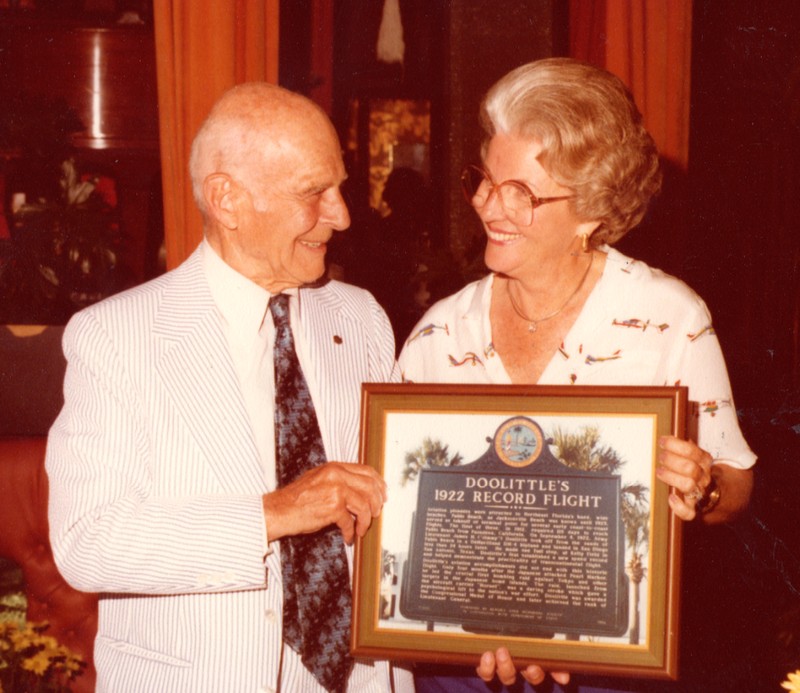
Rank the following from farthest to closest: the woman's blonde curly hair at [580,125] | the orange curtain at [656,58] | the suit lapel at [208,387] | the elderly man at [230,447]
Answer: the orange curtain at [656,58] → the woman's blonde curly hair at [580,125] → the suit lapel at [208,387] → the elderly man at [230,447]

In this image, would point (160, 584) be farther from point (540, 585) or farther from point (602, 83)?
point (602, 83)

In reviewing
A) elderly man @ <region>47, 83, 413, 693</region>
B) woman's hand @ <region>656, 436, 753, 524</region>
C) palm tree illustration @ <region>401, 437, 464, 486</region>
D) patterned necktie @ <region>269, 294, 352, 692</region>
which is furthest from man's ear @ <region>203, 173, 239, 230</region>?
woman's hand @ <region>656, 436, 753, 524</region>

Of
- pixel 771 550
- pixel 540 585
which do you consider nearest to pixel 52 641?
pixel 540 585

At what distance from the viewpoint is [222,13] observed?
3668mm

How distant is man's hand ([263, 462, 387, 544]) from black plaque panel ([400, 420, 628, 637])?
0.11 m

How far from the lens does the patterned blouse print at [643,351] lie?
223 centimetres

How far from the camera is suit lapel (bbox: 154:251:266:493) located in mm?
2154

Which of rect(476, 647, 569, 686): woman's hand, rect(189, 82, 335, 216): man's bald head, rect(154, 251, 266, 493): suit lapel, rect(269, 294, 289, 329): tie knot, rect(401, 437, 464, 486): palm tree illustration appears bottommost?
rect(476, 647, 569, 686): woman's hand

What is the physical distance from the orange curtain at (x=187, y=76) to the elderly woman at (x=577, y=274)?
1523 millimetres

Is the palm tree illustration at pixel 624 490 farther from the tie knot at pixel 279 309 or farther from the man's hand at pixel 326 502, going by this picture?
the tie knot at pixel 279 309

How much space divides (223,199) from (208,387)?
1.54ft

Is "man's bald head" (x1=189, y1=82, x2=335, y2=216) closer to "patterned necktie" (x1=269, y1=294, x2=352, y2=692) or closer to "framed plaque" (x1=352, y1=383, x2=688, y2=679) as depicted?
"patterned necktie" (x1=269, y1=294, x2=352, y2=692)

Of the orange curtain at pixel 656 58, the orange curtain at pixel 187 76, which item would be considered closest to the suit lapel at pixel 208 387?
the orange curtain at pixel 187 76

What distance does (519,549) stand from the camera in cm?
201
